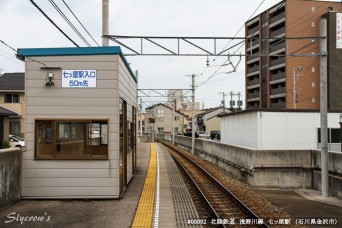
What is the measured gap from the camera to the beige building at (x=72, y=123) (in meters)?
10.9

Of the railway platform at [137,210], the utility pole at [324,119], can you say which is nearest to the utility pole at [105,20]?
the railway platform at [137,210]

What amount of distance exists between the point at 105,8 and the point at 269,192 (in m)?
10.3

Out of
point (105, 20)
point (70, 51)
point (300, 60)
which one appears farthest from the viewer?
point (300, 60)

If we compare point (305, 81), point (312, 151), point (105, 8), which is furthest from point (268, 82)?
point (105, 8)

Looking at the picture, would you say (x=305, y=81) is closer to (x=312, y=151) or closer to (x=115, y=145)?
(x=312, y=151)

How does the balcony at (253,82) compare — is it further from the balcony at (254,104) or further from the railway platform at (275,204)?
the railway platform at (275,204)

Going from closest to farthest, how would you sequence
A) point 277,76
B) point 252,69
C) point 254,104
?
point 277,76
point 252,69
point 254,104

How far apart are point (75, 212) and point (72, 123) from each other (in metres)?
2.82

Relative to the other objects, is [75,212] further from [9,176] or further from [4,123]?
[4,123]

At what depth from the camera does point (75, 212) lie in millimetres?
9320

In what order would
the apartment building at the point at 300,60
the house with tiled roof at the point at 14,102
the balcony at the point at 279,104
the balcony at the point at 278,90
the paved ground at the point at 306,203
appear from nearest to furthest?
the paved ground at the point at 306,203 → the house with tiled roof at the point at 14,102 → the apartment building at the point at 300,60 → the balcony at the point at 279,104 → the balcony at the point at 278,90

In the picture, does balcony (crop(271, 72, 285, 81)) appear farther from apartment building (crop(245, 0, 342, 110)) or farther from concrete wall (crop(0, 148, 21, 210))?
concrete wall (crop(0, 148, 21, 210))

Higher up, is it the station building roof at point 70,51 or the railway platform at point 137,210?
the station building roof at point 70,51

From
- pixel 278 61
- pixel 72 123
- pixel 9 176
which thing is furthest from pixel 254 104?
pixel 9 176
